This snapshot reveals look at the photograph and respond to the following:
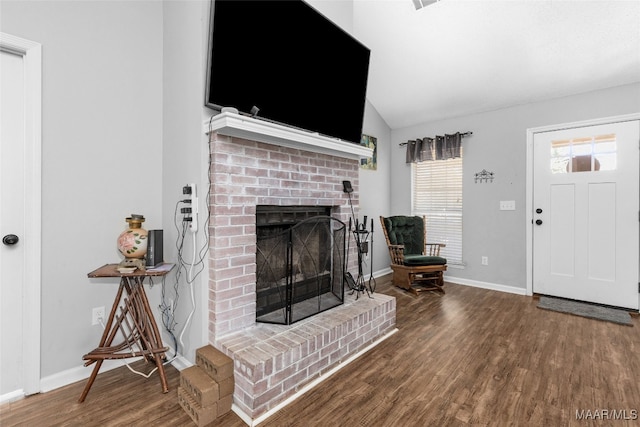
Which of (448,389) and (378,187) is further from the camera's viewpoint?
(378,187)

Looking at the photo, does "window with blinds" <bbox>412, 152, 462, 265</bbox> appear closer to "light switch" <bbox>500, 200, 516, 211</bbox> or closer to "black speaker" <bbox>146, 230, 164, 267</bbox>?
"light switch" <bbox>500, 200, 516, 211</bbox>

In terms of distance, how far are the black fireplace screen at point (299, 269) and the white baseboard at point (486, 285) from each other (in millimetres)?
2491

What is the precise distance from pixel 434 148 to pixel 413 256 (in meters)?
1.64

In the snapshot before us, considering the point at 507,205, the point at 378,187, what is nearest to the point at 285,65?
the point at 378,187

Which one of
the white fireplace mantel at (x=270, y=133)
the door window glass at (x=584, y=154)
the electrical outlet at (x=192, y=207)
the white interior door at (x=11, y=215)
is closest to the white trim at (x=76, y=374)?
the white interior door at (x=11, y=215)

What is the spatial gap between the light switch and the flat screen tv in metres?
2.43

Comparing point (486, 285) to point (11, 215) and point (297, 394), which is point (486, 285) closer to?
point (297, 394)

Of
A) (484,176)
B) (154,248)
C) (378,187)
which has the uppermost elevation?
(484,176)

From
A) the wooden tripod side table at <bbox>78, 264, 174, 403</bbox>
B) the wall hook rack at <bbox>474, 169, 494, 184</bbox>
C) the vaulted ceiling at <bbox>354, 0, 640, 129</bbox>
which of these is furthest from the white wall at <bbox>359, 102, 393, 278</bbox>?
the wooden tripod side table at <bbox>78, 264, 174, 403</bbox>

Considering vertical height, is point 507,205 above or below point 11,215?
above

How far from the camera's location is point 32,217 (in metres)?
1.70

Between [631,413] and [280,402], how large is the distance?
1878 millimetres

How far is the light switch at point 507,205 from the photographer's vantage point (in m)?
3.70

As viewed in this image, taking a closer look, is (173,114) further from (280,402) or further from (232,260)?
(280,402)
